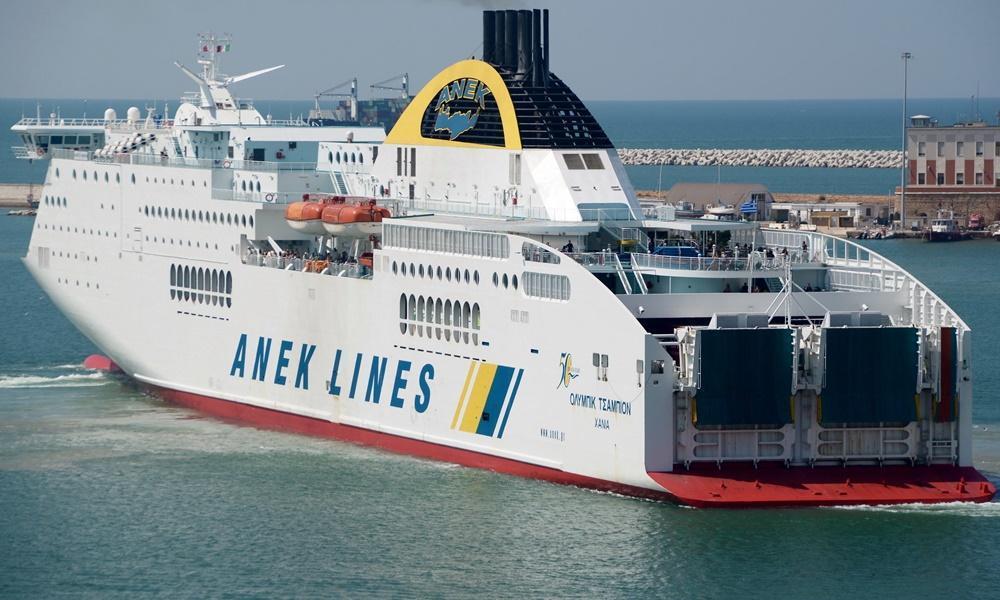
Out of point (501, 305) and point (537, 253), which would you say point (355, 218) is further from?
point (537, 253)

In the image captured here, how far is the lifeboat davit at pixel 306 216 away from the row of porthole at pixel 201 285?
239 centimetres

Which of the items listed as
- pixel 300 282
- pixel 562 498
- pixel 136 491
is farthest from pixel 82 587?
pixel 300 282

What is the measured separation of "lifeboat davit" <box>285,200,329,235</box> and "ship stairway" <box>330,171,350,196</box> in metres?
2.12

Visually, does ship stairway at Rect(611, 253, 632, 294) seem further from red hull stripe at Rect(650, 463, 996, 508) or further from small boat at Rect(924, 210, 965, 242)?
small boat at Rect(924, 210, 965, 242)

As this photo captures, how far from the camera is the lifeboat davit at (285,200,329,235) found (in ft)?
132

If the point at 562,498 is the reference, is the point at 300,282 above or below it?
above

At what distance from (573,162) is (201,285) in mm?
10003

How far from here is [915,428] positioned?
3228cm

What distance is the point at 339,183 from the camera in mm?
43375

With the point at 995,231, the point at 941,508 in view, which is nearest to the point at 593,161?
the point at 941,508

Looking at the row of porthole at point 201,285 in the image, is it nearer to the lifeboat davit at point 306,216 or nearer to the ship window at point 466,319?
the lifeboat davit at point 306,216

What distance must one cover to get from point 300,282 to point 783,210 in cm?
4836

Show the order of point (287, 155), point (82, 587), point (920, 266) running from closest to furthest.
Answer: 1. point (82, 587)
2. point (287, 155)
3. point (920, 266)

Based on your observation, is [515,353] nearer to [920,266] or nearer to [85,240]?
[85,240]
